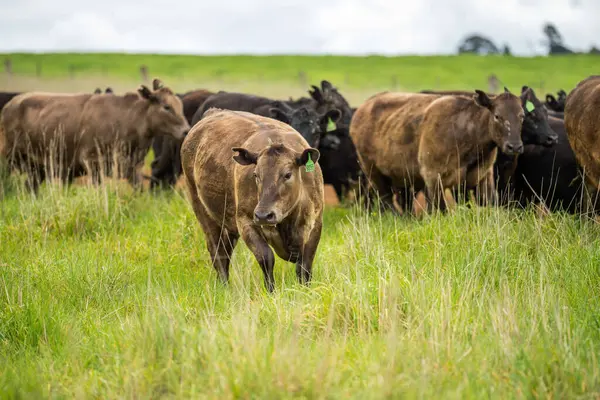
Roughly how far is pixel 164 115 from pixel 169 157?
2418mm

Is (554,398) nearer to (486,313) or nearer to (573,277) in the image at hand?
(486,313)

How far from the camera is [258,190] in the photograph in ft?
21.6

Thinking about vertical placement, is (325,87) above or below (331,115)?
above

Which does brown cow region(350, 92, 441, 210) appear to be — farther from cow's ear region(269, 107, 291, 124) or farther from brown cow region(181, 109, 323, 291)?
brown cow region(181, 109, 323, 291)

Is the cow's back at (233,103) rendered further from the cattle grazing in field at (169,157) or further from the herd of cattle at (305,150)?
the cattle grazing in field at (169,157)

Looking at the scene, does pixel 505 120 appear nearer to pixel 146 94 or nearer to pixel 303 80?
pixel 146 94

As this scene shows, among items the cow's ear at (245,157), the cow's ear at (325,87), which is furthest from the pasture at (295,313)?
the cow's ear at (325,87)

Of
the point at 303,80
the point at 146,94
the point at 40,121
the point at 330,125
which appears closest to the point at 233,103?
the point at 146,94

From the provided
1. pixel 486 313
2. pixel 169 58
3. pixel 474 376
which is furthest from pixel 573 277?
pixel 169 58

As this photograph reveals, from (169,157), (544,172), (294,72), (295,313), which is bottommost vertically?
(169,157)

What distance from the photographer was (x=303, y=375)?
13.4 ft

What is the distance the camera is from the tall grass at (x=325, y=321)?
4.23m

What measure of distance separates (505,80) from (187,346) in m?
46.5

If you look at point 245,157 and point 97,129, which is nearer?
point 245,157
